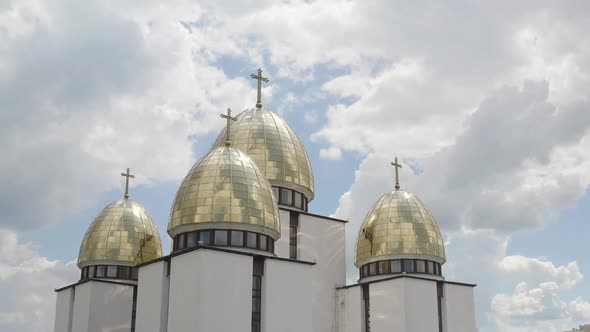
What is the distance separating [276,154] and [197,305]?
1100cm

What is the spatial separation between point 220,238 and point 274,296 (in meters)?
2.73

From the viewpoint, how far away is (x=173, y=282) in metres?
23.1

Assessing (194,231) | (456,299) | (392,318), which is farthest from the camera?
(456,299)

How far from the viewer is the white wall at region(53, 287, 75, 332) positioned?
105 ft

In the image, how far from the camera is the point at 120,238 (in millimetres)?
32062

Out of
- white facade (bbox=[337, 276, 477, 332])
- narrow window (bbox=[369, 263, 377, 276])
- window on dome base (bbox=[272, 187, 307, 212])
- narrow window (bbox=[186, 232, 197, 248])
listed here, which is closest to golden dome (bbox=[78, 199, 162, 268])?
window on dome base (bbox=[272, 187, 307, 212])

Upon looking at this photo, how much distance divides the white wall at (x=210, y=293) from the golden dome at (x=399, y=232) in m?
9.18

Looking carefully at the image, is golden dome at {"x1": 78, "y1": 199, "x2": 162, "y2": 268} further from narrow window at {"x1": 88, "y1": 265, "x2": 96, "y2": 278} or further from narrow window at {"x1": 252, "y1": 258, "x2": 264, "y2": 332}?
narrow window at {"x1": 252, "y1": 258, "x2": 264, "y2": 332}

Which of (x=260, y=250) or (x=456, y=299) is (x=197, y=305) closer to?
(x=260, y=250)

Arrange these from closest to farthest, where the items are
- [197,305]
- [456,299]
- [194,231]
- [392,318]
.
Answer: [197,305], [194,231], [392,318], [456,299]

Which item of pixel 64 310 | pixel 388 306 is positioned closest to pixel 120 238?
pixel 64 310

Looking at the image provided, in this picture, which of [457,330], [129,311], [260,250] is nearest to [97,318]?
[129,311]

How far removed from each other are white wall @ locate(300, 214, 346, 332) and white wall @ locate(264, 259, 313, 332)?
4.55m

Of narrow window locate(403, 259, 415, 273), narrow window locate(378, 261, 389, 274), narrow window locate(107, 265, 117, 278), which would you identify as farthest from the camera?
narrow window locate(107, 265, 117, 278)
